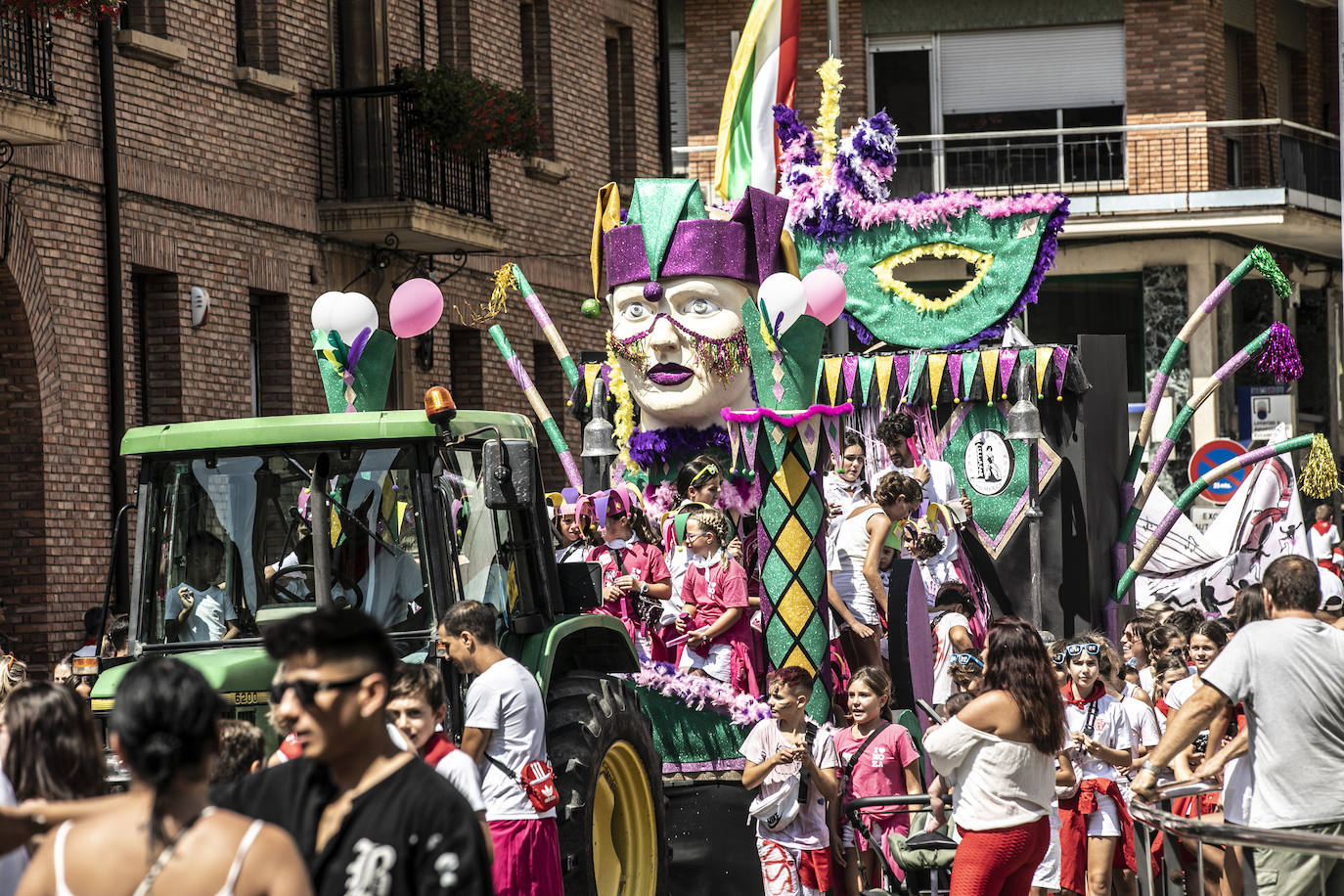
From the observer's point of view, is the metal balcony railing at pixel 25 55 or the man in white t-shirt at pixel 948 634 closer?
the man in white t-shirt at pixel 948 634

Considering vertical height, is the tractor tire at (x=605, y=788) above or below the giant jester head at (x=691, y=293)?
below

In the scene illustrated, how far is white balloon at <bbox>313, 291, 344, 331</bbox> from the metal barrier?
5.71m

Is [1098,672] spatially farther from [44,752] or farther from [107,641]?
[44,752]

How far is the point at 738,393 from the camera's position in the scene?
1362 centimetres

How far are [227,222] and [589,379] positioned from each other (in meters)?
4.93

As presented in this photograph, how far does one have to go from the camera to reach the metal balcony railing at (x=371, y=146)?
21.5 m

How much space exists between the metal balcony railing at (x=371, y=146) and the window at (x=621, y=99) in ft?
25.3

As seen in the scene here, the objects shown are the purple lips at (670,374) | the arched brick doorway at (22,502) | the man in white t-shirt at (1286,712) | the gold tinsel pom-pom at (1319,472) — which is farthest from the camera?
the gold tinsel pom-pom at (1319,472)

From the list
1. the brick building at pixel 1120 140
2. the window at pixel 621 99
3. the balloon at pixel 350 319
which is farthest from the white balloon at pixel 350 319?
the brick building at pixel 1120 140

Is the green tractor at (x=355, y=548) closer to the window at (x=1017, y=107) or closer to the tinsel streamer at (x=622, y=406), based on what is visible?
the tinsel streamer at (x=622, y=406)

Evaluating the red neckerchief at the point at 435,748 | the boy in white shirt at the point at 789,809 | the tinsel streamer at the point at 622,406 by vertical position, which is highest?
the tinsel streamer at the point at 622,406

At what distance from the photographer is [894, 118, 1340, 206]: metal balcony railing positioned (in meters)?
31.9

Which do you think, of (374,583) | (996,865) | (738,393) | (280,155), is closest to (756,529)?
(738,393)

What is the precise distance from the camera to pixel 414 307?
12664 millimetres
